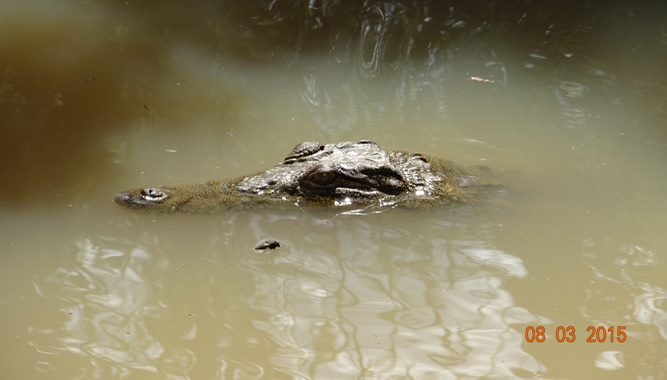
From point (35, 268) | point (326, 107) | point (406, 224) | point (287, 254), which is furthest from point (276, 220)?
point (326, 107)

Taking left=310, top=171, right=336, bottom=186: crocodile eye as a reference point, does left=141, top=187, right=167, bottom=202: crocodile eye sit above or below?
below

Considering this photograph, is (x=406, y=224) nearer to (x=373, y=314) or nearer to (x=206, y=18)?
(x=373, y=314)

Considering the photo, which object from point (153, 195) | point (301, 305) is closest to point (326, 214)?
point (301, 305)

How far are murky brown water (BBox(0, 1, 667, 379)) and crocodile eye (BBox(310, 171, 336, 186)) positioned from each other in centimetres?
23

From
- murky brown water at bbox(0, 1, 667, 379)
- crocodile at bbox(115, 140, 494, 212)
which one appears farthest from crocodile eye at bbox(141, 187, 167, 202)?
murky brown water at bbox(0, 1, 667, 379)

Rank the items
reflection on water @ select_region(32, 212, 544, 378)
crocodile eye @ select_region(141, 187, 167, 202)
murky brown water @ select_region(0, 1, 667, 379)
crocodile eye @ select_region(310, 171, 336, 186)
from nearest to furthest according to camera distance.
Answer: reflection on water @ select_region(32, 212, 544, 378)
murky brown water @ select_region(0, 1, 667, 379)
crocodile eye @ select_region(141, 187, 167, 202)
crocodile eye @ select_region(310, 171, 336, 186)

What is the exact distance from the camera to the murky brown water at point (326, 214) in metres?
3.48

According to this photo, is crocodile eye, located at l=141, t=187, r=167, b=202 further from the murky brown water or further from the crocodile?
the murky brown water

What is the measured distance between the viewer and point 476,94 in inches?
255

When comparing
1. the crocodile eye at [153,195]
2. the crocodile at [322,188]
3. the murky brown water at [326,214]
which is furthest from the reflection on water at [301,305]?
the crocodile eye at [153,195]

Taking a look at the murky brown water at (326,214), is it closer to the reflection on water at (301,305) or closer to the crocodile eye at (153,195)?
the reflection on water at (301,305)

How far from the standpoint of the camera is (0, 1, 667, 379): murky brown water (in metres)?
3.48

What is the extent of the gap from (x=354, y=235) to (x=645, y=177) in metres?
2.37

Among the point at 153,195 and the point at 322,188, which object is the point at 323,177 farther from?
the point at 153,195
